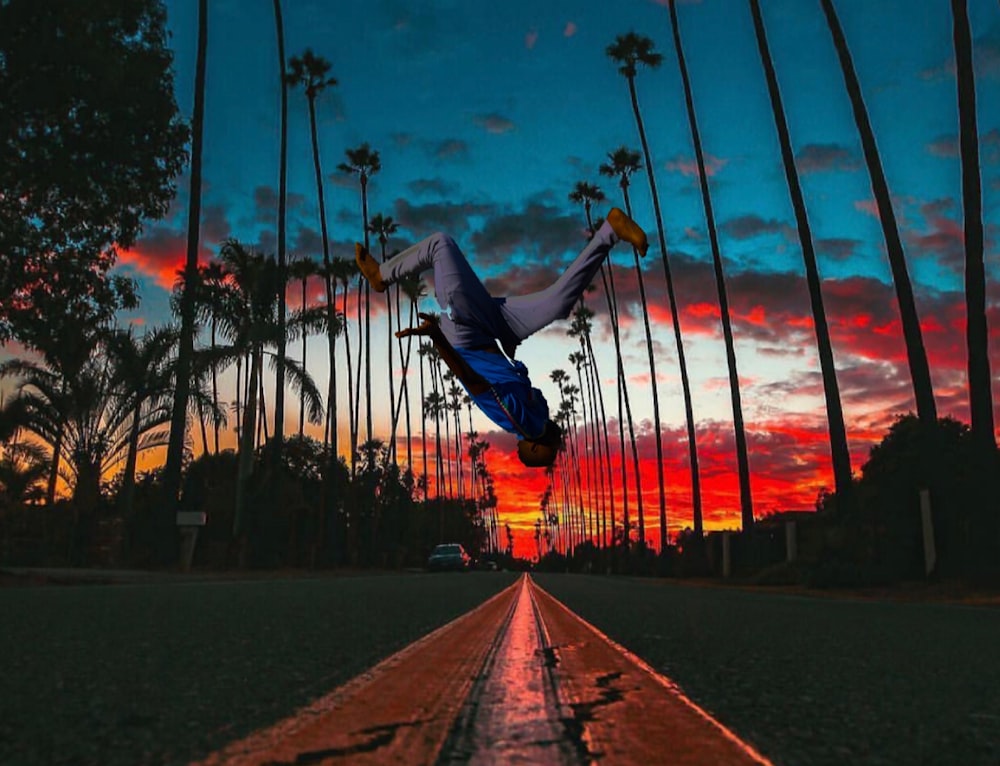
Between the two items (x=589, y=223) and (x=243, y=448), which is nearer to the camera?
(x=243, y=448)

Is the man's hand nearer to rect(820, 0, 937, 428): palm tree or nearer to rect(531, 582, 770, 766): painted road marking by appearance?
rect(531, 582, 770, 766): painted road marking

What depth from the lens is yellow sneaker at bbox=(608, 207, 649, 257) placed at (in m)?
4.64

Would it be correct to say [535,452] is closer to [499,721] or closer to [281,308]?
[499,721]

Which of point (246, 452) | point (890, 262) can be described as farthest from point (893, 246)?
point (246, 452)

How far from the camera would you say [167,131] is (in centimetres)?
1841

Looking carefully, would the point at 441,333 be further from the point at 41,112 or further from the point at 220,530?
the point at 220,530

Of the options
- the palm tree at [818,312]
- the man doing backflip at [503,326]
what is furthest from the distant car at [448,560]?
the man doing backflip at [503,326]

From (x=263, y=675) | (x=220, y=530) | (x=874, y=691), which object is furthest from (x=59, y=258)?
(x=220, y=530)

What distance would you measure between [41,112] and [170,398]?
17875 millimetres

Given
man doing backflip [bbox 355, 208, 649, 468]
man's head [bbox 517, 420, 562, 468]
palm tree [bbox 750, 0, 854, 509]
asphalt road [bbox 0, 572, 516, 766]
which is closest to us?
asphalt road [bbox 0, 572, 516, 766]

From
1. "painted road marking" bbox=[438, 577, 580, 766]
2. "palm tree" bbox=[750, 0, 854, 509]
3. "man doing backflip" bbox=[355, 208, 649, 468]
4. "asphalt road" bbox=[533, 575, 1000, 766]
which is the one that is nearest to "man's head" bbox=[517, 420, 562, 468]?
"man doing backflip" bbox=[355, 208, 649, 468]

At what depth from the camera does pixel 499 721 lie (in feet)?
6.44

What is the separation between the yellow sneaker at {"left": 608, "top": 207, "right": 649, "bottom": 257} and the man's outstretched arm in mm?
1111

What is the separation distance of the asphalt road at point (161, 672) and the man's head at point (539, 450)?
1225 mm
